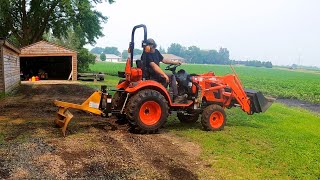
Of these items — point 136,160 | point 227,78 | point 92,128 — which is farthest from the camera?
point 227,78

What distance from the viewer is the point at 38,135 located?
744cm

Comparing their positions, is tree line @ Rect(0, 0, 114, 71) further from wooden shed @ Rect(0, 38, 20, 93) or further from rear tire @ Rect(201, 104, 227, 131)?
rear tire @ Rect(201, 104, 227, 131)

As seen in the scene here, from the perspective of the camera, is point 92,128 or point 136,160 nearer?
point 136,160

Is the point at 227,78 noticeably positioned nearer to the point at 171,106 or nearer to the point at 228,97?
the point at 228,97

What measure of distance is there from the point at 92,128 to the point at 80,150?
6.80ft

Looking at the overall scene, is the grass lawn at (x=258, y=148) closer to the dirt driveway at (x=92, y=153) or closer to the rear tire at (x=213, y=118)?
the rear tire at (x=213, y=118)

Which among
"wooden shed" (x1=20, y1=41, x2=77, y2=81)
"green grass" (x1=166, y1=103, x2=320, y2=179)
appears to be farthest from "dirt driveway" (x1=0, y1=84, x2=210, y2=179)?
"wooden shed" (x1=20, y1=41, x2=77, y2=81)

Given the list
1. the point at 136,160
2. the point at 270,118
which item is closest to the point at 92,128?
the point at 136,160

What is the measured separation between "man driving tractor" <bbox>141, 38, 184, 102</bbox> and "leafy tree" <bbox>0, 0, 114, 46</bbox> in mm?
21421

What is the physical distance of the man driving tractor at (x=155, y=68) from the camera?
828 cm

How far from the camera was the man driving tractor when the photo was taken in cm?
828

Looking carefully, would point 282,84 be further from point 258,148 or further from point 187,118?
point 258,148

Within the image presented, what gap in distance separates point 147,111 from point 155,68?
1.10 m

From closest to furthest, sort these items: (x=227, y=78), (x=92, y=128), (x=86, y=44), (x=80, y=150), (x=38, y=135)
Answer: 1. (x=80, y=150)
2. (x=38, y=135)
3. (x=92, y=128)
4. (x=227, y=78)
5. (x=86, y=44)
